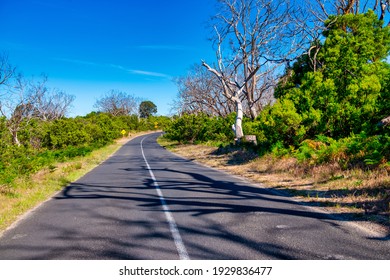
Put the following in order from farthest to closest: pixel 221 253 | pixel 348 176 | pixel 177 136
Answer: pixel 177 136, pixel 348 176, pixel 221 253

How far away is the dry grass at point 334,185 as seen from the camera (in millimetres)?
6607

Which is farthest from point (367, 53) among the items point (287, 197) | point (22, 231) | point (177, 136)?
point (177, 136)

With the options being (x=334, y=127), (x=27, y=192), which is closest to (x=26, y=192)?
(x=27, y=192)

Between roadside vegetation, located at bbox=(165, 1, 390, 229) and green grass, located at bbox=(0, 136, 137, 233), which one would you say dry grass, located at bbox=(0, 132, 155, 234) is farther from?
roadside vegetation, located at bbox=(165, 1, 390, 229)

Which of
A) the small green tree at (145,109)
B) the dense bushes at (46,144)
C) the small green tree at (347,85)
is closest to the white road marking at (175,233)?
the dense bushes at (46,144)

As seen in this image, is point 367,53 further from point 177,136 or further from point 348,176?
point 177,136

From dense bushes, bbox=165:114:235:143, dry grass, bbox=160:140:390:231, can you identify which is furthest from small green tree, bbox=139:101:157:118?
dry grass, bbox=160:140:390:231

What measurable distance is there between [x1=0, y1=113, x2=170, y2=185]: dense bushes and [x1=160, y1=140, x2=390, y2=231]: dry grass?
8.70m

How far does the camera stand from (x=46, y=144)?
33250 millimetres

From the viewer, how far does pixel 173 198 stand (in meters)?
8.78

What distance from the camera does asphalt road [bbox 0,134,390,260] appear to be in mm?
4656

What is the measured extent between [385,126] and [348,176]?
3.44 meters

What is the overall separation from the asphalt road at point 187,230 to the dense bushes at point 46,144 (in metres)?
4.28

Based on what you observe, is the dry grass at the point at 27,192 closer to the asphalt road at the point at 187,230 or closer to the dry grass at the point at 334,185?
the asphalt road at the point at 187,230
